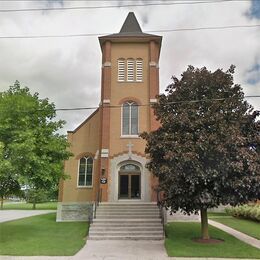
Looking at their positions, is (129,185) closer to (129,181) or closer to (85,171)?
(129,181)

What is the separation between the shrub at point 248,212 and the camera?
2288 centimetres

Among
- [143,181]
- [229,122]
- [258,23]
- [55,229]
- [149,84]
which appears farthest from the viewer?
[149,84]

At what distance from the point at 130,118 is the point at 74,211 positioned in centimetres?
771

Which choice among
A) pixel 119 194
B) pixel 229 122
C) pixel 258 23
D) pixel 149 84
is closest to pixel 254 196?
pixel 229 122

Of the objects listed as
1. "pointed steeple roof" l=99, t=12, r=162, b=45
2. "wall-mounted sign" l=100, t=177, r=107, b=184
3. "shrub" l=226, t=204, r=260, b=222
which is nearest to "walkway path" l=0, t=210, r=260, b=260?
"wall-mounted sign" l=100, t=177, r=107, b=184

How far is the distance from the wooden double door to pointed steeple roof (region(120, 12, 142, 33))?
12.3 metres

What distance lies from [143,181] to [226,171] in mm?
10940

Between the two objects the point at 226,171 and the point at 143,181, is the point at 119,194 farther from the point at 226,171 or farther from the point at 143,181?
the point at 226,171

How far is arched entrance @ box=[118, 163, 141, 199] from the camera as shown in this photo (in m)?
23.1

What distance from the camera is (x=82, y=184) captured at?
78.4 ft

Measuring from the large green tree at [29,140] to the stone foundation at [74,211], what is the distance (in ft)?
22.7

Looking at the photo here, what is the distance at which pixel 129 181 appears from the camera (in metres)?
23.3

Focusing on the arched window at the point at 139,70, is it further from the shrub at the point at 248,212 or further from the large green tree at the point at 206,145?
the shrub at the point at 248,212

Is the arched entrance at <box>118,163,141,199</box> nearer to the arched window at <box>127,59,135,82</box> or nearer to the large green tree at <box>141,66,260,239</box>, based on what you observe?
the arched window at <box>127,59,135,82</box>
